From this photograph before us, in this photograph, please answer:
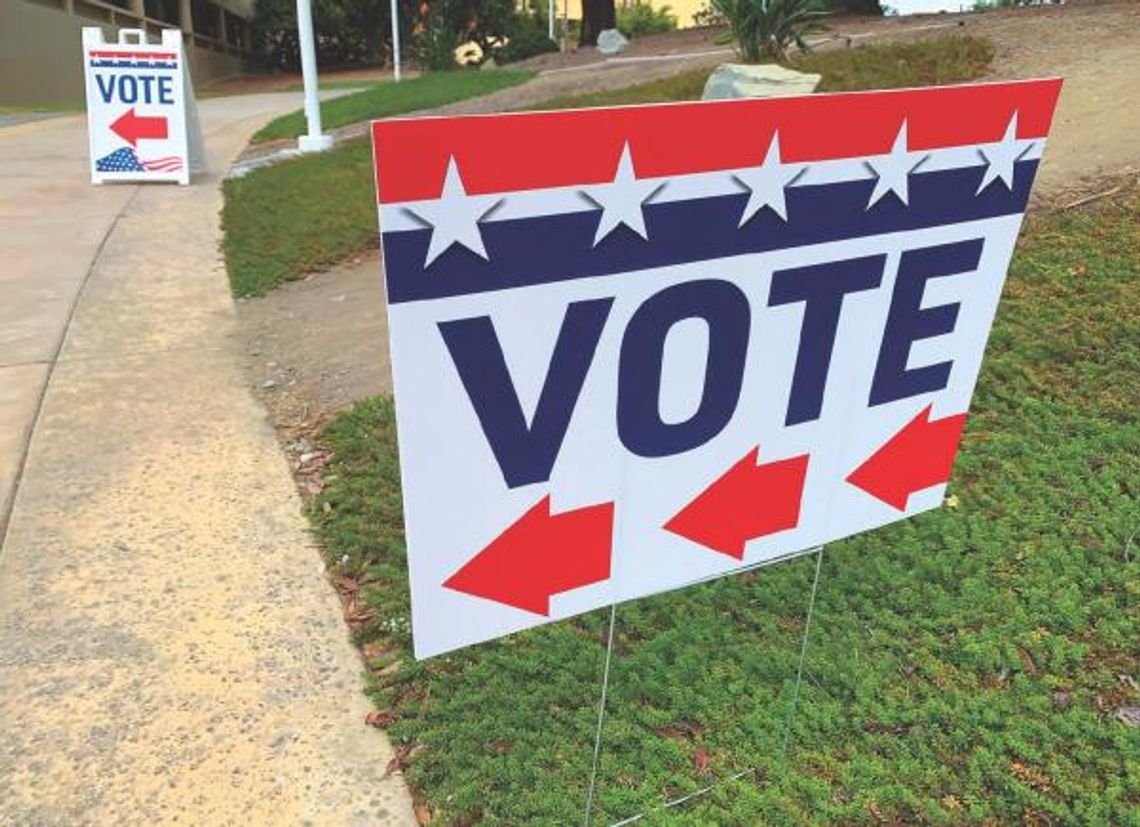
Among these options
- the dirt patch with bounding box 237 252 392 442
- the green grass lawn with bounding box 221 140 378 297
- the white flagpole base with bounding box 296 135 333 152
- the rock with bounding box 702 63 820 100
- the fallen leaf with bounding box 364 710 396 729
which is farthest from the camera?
the white flagpole base with bounding box 296 135 333 152

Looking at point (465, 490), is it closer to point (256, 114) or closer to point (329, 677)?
point (329, 677)

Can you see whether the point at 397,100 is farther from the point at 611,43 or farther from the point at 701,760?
the point at 701,760

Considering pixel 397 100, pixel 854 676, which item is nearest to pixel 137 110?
pixel 397 100

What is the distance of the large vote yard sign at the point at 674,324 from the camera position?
1526 millimetres

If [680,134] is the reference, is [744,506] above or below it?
below

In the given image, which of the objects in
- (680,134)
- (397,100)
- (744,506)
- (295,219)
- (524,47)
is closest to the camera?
(680,134)

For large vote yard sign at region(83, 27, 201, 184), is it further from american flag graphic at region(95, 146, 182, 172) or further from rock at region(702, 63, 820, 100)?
rock at region(702, 63, 820, 100)

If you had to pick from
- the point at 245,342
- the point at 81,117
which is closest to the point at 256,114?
the point at 81,117

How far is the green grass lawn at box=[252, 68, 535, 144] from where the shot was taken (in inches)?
557

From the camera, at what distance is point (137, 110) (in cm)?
956

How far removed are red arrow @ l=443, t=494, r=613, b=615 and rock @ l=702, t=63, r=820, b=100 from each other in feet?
21.9

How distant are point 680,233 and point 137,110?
30.7 ft

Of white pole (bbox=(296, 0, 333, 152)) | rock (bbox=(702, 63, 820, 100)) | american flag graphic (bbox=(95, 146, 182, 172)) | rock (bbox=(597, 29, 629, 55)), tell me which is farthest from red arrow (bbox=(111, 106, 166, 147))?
rock (bbox=(597, 29, 629, 55))

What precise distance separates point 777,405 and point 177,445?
294 centimetres
